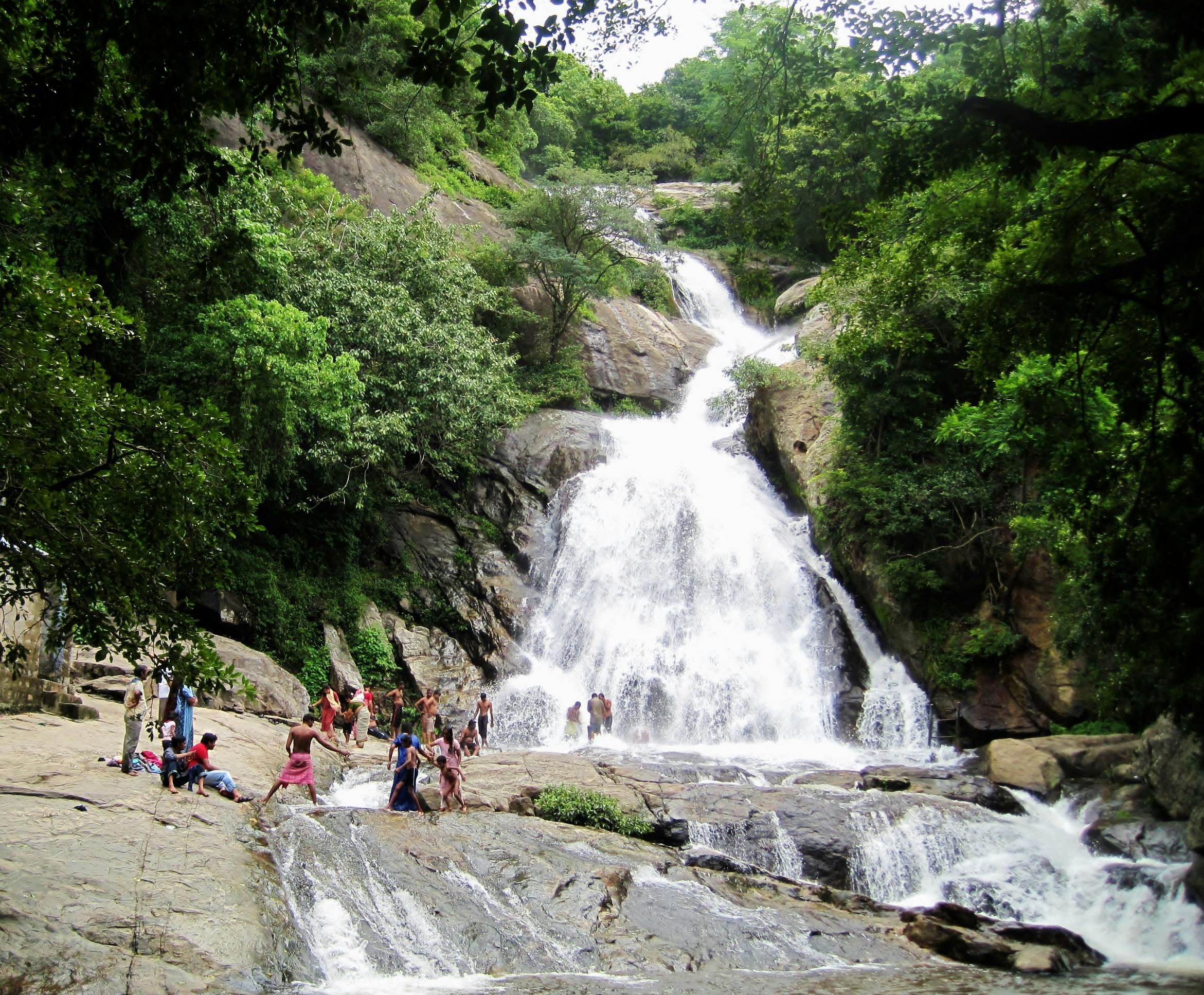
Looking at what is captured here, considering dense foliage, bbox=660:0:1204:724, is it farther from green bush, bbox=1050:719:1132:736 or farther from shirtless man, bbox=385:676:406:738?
shirtless man, bbox=385:676:406:738

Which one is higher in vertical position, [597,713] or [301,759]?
[597,713]

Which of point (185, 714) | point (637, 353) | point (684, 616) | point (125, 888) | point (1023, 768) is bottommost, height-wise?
point (125, 888)

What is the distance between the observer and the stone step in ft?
44.4

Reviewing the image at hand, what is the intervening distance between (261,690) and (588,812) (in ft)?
25.7

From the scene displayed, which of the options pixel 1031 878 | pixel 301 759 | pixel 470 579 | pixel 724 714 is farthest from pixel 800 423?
pixel 301 759

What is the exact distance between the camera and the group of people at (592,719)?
1895cm

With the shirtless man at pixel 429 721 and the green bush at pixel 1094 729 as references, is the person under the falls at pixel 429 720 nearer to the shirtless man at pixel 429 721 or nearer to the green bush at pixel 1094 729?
the shirtless man at pixel 429 721

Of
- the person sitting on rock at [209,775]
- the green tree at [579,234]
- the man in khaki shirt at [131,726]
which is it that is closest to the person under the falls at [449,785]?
the person sitting on rock at [209,775]

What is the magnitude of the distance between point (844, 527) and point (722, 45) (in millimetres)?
37520

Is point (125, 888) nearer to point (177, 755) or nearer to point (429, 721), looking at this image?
point (177, 755)

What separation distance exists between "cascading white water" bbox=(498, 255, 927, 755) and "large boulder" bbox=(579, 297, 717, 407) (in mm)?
4180

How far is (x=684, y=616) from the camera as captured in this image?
21828 mm

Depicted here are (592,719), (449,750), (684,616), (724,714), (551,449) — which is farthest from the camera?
(551,449)

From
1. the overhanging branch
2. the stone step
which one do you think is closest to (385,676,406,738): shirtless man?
the stone step
